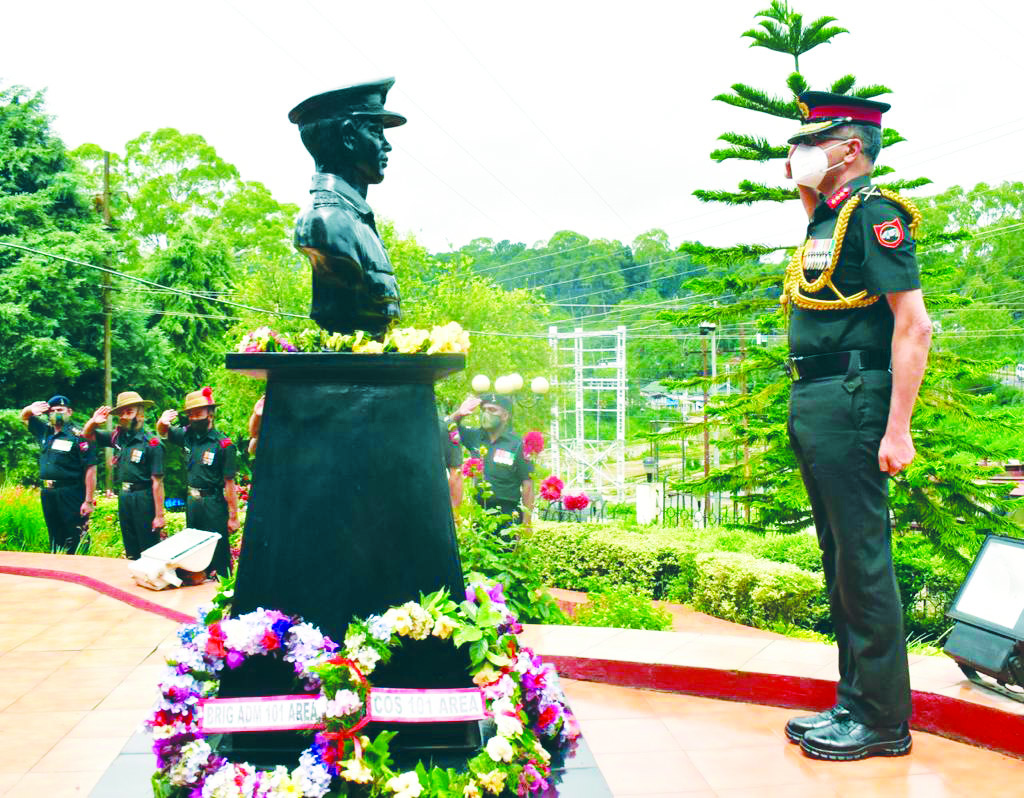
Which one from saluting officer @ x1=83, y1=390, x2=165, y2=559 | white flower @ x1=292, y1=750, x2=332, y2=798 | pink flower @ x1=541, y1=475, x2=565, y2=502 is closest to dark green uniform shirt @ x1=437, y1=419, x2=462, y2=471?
pink flower @ x1=541, y1=475, x2=565, y2=502

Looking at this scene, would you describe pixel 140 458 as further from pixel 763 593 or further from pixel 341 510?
pixel 341 510

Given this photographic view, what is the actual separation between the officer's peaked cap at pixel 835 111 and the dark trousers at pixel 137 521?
278 inches

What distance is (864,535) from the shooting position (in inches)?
124

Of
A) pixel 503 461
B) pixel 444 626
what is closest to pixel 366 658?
pixel 444 626

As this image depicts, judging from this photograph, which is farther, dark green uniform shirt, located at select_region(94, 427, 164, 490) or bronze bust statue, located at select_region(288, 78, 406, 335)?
dark green uniform shirt, located at select_region(94, 427, 164, 490)

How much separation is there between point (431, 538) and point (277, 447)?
0.57 meters

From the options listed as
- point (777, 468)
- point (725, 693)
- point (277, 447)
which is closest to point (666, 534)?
point (777, 468)

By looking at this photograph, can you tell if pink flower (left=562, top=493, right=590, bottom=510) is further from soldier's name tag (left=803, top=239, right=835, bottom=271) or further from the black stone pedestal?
the black stone pedestal

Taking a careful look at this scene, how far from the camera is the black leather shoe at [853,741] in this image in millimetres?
3152

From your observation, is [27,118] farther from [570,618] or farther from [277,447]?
[277,447]

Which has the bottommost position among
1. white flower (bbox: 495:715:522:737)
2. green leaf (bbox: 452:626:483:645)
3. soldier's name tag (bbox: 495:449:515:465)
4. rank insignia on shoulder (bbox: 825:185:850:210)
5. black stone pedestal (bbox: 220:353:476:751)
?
white flower (bbox: 495:715:522:737)

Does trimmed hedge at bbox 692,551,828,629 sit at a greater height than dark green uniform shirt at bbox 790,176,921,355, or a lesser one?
lesser

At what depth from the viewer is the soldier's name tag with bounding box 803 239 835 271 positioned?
3246mm

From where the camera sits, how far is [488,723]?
3.10 meters
